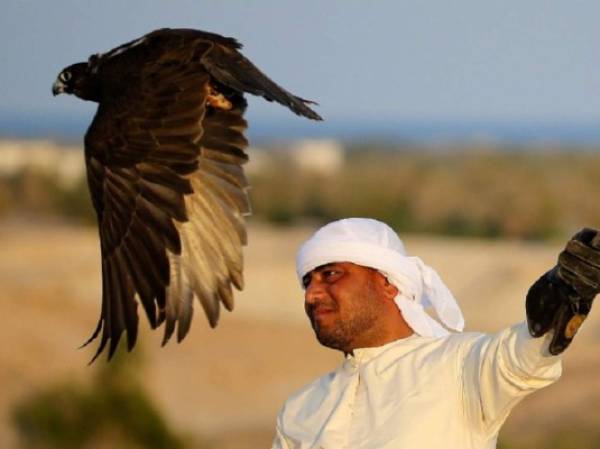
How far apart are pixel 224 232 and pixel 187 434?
6.46 meters

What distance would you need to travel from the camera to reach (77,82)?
6.27 meters

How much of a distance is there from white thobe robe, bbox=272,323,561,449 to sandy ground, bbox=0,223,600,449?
8212mm

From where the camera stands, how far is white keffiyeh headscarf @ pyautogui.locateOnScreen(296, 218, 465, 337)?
4.38 meters

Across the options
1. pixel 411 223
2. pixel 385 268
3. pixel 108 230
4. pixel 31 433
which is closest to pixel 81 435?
pixel 31 433

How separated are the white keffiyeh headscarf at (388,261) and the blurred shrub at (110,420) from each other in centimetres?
712

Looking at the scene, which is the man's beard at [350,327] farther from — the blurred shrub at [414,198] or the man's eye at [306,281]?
the blurred shrub at [414,198]

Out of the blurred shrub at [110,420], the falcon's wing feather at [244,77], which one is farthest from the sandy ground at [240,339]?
the falcon's wing feather at [244,77]

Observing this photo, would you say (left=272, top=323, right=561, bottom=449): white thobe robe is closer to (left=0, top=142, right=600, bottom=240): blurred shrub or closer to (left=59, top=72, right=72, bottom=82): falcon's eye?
(left=59, top=72, right=72, bottom=82): falcon's eye

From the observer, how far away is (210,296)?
554 cm

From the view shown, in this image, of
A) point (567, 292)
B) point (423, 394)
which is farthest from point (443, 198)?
point (567, 292)

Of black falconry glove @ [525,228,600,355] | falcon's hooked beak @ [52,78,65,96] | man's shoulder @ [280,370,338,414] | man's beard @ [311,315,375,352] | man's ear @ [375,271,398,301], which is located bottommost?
man's shoulder @ [280,370,338,414]

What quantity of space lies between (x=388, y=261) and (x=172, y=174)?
4.90ft

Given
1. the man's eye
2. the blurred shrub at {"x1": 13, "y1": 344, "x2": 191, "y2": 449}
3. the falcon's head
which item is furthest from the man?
the blurred shrub at {"x1": 13, "y1": 344, "x2": 191, "y2": 449}

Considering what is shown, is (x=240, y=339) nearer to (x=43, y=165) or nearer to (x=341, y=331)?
(x=341, y=331)
